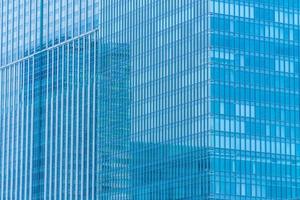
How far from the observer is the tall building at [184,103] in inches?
6132

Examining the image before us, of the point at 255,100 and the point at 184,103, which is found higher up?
the point at 255,100

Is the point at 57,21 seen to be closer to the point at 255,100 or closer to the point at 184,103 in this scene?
the point at 184,103

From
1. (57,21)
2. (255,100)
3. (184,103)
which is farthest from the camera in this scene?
(57,21)

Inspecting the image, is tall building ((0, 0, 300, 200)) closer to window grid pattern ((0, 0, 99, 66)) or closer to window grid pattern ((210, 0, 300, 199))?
window grid pattern ((210, 0, 300, 199))

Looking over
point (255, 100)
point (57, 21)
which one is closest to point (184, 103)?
point (255, 100)

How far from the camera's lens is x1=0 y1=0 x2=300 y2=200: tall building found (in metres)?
156

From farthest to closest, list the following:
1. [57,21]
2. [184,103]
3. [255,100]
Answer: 1. [57,21]
2. [255,100]
3. [184,103]

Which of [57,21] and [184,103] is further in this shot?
[57,21]

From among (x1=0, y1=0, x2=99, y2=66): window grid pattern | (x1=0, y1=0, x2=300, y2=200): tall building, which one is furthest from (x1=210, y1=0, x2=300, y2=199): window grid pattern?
(x1=0, y1=0, x2=99, y2=66): window grid pattern

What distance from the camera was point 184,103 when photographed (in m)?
159

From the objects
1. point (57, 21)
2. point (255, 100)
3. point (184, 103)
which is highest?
point (57, 21)

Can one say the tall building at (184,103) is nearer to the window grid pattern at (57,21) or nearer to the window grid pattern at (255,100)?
the window grid pattern at (255,100)

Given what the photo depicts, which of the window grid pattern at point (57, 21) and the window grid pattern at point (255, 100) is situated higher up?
the window grid pattern at point (57, 21)

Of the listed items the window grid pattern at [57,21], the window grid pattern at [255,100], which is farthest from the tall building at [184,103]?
the window grid pattern at [57,21]
